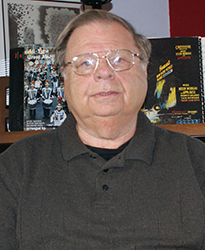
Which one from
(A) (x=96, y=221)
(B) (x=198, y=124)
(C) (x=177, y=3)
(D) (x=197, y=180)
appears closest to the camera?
(A) (x=96, y=221)

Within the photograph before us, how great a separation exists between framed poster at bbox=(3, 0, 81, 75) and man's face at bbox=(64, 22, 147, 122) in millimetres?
1007

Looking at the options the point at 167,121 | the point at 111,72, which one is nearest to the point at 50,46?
the point at 111,72

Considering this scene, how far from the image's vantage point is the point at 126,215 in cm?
106

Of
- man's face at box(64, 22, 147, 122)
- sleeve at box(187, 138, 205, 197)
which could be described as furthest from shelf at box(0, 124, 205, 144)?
man's face at box(64, 22, 147, 122)

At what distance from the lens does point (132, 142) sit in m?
1.20

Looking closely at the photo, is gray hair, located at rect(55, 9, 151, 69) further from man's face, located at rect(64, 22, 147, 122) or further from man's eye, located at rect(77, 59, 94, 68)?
man's eye, located at rect(77, 59, 94, 68)

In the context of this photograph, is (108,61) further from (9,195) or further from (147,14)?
(147,14)

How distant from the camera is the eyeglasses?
1158 millimetres

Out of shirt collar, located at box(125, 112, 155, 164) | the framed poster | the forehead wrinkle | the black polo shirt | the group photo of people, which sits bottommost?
the black polo shirt

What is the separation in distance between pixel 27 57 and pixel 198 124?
0.84 m

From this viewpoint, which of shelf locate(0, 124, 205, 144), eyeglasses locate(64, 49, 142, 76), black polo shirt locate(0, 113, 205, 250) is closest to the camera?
black polo shirt locate(0, 113, 205, 250)

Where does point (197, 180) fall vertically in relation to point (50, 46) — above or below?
below

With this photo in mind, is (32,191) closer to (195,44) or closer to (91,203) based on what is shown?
(91,203)

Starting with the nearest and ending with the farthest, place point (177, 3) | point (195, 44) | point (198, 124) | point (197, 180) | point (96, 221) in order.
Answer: point (96, 221)
point (197, 180)
point (198, 124)
point (195, 44)
point (177, 3)
